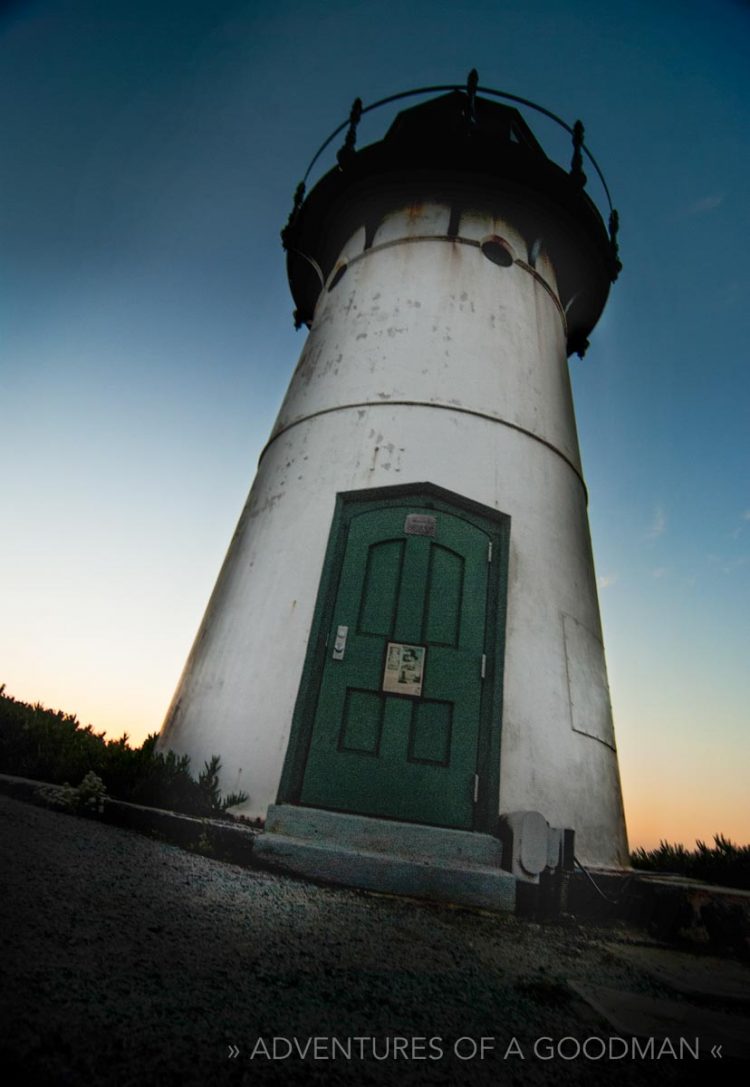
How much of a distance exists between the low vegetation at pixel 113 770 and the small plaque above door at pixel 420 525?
8.15 feet

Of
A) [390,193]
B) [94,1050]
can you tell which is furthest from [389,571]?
[390,193]

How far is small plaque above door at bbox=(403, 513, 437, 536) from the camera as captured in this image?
499 centimetres

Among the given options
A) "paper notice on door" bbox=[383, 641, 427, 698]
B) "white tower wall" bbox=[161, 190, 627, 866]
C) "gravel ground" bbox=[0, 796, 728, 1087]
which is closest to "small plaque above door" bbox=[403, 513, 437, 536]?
"white tower wall" bbox=[161, 190, 627, 866]

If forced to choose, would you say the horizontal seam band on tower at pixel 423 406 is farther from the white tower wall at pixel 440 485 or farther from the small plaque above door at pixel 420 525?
the small plaque above door at pixel 420 525

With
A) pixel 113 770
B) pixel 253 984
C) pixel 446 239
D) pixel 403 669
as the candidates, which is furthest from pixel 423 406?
pixel 253 984

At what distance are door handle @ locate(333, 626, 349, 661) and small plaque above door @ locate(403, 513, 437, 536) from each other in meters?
1.08

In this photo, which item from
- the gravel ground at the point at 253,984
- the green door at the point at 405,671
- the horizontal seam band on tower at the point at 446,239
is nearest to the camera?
the gravel ground at the point at 253,984

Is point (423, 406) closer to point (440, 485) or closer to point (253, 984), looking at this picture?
point (440, 485)

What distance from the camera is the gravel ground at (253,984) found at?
4.17ft

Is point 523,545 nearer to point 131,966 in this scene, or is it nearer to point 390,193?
point 131,966

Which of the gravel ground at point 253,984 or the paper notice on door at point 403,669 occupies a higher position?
the paper notice on door at point 403,669

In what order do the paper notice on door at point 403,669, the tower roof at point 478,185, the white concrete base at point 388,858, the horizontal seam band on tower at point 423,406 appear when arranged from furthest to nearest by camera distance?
the tower roof at point 478,185 → the horizontal seam band on tower at point 423,406 → the paper notice on door at point 403,669 → the white concrete base at point 388,858

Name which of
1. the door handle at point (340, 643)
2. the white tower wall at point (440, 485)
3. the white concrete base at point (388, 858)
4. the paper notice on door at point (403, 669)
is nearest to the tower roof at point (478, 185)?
the white tower wall at point (440, 485)

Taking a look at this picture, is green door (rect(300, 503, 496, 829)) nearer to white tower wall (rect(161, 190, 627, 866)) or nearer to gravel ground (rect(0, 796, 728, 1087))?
white tower wall (rect(161, 190, 627, 866))
